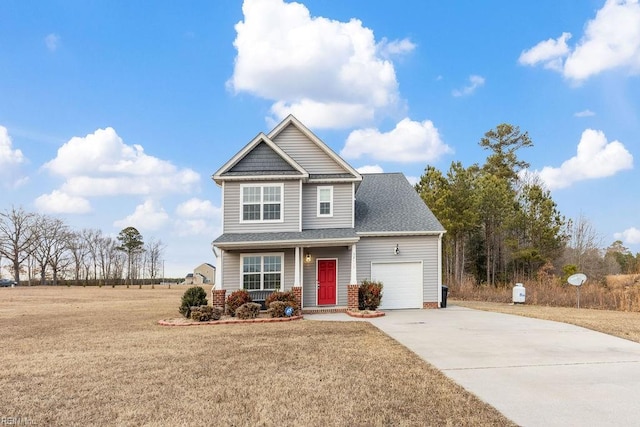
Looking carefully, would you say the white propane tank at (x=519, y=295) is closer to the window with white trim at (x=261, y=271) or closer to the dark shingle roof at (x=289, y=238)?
the dark shingle roof at (x=289, y=238)

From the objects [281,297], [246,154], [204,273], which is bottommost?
[204,273]

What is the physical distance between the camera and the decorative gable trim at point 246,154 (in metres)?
17.2

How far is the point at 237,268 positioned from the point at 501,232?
23966 millimetres

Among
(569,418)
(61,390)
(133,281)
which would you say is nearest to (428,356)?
(569,418)

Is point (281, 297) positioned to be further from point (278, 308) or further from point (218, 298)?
point (218, 298)

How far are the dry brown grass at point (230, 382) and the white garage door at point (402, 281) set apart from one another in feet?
23.9

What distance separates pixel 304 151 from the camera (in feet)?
61.6

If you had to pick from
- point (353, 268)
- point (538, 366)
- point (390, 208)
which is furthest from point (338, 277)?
point (538, 366)

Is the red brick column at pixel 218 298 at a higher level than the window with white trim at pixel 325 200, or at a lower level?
lower

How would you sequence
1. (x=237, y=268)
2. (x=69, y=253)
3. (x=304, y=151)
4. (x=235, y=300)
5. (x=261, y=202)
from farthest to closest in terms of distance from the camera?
(x=69, y=253) < (x=304, y=151) < (x=261, y=202) < (x=237, y=268) < (x=235, y=300)

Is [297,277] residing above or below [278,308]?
above

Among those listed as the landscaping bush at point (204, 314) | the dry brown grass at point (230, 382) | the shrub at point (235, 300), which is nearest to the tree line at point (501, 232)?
the shrub at point (235, 300)

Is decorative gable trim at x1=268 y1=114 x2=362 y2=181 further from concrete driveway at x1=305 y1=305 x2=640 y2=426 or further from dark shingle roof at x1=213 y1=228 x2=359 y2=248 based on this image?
concrete driveway at x1=305 y1=305 x2=640 y2=426

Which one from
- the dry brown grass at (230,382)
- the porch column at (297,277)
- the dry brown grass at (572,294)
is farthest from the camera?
the dry brown grass at (572,294)
